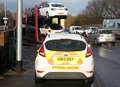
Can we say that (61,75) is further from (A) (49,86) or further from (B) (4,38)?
(B) (4,38)

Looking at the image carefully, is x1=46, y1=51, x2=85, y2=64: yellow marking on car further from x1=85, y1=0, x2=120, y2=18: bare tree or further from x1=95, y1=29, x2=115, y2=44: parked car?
x1=85, y1=0, x2=120, y2=18: bare tree

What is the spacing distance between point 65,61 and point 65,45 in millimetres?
629

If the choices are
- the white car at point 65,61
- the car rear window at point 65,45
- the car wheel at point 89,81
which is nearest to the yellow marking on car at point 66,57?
the white car at point 65,61

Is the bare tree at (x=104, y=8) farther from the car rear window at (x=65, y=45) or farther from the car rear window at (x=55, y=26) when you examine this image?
the car rear window at (x=65, y=45)

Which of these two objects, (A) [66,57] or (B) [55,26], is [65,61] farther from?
(B) [55,26]

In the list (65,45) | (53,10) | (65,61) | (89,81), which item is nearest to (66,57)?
(65,61)

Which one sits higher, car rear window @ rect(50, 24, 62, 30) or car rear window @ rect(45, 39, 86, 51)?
car rear window @ rect(45, 39, 86, 51)

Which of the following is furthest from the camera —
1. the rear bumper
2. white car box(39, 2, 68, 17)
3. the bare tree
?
the bare tree

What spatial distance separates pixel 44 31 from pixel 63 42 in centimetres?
3190

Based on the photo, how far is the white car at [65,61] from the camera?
12992 mm

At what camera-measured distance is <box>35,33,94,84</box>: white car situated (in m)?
13.0

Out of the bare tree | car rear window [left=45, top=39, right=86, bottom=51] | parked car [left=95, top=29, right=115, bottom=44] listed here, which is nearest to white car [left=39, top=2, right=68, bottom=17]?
parked car [left=95, top=29, right=115, bottom=44]

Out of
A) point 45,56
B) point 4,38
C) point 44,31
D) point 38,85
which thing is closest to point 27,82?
point 38,85

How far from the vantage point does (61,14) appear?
1857 inches
